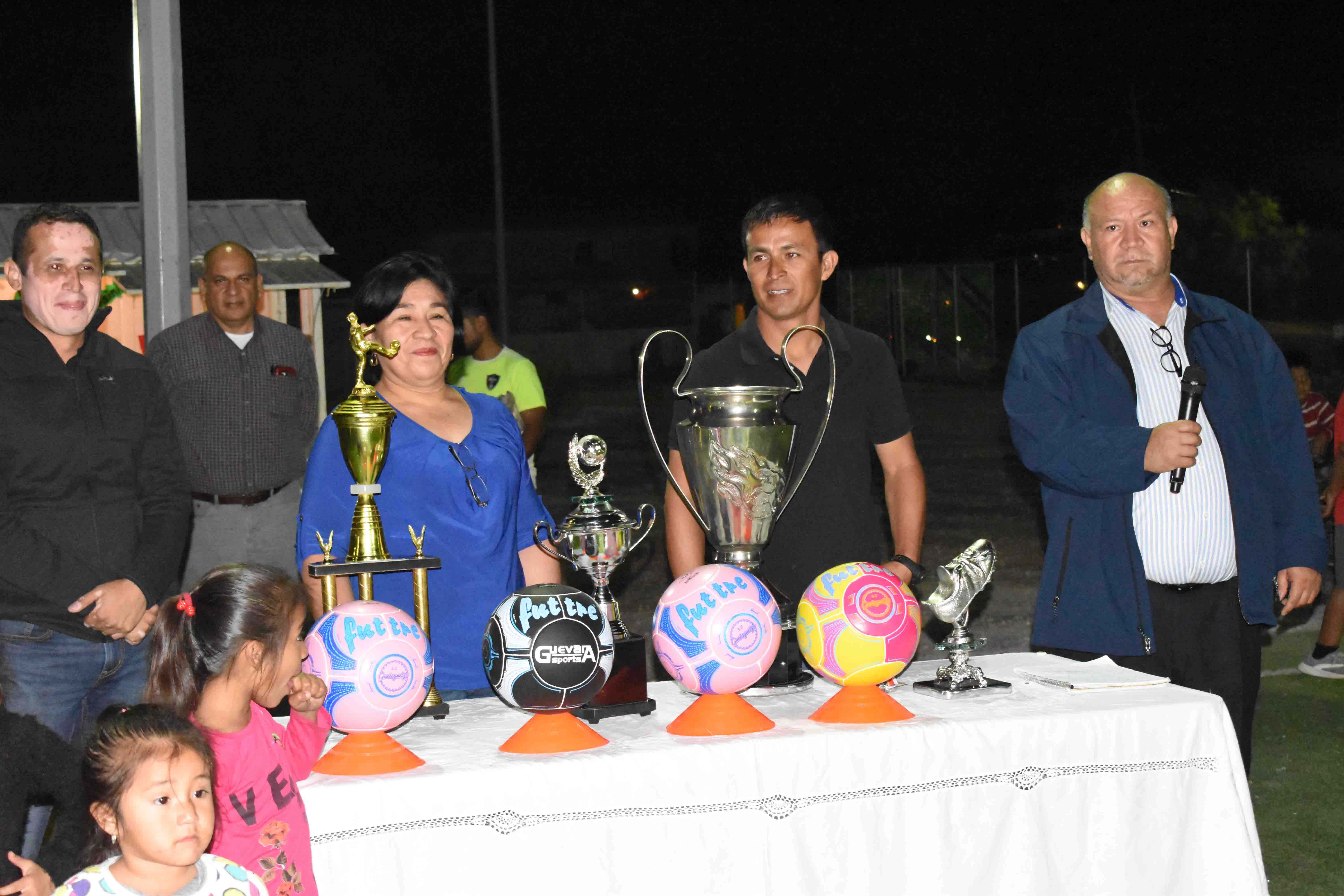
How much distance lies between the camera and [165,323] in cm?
522

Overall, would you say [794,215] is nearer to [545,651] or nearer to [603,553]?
[603,553]

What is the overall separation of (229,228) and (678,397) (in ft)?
39.1

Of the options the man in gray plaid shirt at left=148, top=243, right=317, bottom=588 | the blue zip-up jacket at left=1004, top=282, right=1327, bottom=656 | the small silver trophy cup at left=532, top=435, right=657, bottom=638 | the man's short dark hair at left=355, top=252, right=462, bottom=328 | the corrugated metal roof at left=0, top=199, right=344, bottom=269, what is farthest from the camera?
the corrugated metal roof at left=0, top=199, right=344, bottom=269

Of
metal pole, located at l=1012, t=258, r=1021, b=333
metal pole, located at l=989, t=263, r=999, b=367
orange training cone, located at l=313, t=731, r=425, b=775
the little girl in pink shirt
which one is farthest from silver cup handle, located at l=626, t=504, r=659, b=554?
metal pole, located at l=989, t=263, r=999, b=367

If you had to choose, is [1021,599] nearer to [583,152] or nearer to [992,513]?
[992,513]

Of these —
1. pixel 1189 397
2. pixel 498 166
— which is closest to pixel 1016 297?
pixel 498 166

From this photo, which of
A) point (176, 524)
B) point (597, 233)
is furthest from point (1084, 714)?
point (597, 233)

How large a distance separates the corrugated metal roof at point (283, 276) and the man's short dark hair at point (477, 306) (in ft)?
18.7

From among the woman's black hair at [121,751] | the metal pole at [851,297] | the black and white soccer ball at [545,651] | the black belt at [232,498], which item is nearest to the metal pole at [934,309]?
the metal pole at [851,297]

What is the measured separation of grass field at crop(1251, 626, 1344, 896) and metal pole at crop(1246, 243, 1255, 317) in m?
12.3

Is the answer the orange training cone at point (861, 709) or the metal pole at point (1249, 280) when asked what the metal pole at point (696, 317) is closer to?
the metal pole at point (1249, 280)

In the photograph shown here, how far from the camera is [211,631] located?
2338 millimetres

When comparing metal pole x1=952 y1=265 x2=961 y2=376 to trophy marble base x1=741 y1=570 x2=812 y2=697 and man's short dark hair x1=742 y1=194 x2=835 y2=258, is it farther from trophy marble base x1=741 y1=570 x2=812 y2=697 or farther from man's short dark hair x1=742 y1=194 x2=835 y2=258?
trophy marble base x1=741 y1=570 x2=812 y2=697

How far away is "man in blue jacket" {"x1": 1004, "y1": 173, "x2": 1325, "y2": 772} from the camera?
331 centimetres
